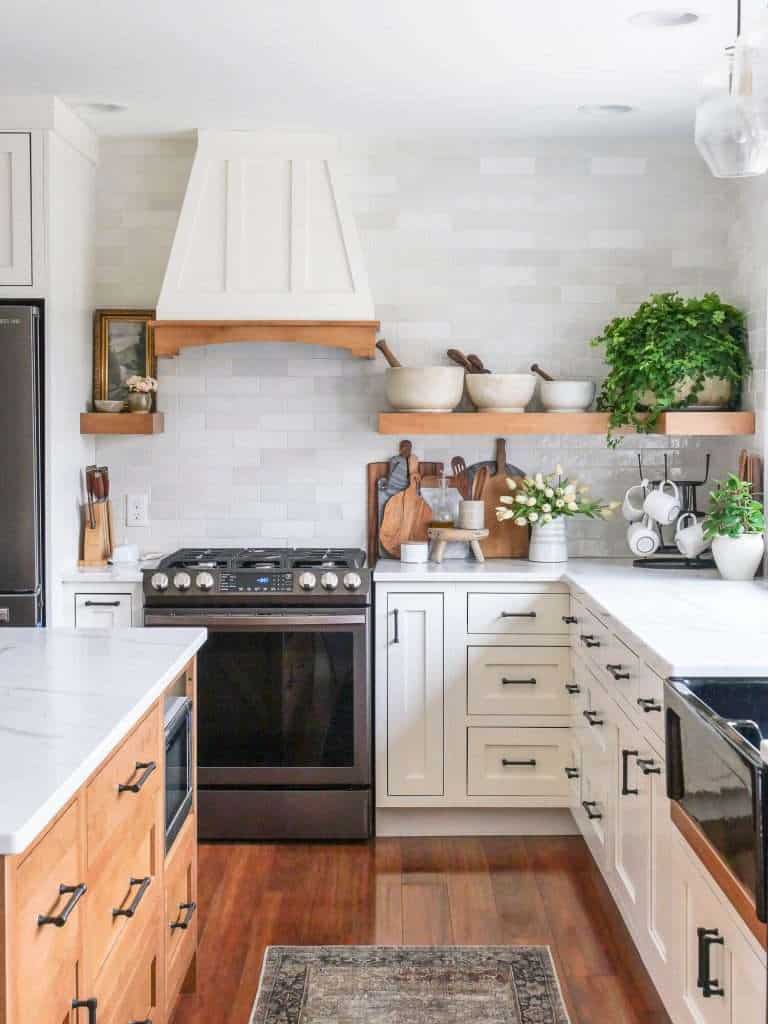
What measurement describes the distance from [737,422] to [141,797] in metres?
2.83

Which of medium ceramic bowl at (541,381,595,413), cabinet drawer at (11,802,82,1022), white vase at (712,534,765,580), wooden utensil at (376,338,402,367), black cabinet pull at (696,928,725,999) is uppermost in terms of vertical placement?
wooden utensil at (376,338,402,367)

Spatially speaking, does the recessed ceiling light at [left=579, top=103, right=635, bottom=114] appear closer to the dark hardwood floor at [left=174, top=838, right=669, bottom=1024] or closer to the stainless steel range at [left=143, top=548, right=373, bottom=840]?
the stainless steel range at [left=143, top=548, right=373, bottom=840]

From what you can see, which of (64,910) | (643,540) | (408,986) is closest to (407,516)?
(643,540)

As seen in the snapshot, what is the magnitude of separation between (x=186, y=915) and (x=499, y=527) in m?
2.35

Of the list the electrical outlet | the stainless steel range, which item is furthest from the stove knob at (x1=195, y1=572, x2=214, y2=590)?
the electrical outlet

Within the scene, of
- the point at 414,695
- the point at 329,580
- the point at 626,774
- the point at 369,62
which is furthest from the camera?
the point at 414,695

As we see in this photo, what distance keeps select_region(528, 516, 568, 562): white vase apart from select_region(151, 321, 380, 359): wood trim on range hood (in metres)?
0.96

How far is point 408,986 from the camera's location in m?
3.15

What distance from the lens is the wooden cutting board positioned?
485cm

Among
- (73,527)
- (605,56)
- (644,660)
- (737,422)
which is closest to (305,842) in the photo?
(73,527)

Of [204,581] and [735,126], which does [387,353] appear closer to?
[204,581]

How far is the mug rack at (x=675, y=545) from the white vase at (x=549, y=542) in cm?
29

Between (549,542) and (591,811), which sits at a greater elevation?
(549,542)

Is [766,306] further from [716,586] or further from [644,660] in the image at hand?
[644,660]
